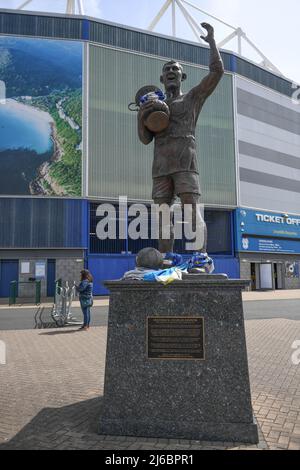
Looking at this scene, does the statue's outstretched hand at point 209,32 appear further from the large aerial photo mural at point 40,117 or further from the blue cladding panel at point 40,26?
the blue cladding panel at point 40,26

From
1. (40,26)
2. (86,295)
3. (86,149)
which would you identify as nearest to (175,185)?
(86,295)

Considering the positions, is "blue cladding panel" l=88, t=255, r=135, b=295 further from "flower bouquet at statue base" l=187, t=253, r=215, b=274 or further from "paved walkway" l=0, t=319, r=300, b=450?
"flower bouquet at statue base" l=187, t=253, r=215, b=274

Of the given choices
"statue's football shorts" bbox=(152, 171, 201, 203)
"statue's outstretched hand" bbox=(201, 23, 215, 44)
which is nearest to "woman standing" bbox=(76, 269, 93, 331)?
"statue's football shorts" bbox=(152, 171, 201, 203)

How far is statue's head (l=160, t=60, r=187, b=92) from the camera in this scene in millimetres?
5605

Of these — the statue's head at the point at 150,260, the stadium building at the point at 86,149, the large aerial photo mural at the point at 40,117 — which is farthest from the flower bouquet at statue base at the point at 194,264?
the large aerial photo mural at the point at 40,117

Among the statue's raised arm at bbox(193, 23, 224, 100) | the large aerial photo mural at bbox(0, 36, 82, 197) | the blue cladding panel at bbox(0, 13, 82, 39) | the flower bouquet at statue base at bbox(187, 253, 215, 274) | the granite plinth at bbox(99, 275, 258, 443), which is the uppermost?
the blue cladding panel at bbox(0, 13, 82, 39)

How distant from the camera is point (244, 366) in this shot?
12.9 feet

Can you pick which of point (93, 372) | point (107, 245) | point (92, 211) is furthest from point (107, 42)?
point (93, 372)

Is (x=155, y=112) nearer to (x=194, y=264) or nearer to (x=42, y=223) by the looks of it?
(x=194, y=264)

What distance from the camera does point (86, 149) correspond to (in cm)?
2847

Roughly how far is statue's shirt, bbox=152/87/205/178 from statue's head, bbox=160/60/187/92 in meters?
0.29

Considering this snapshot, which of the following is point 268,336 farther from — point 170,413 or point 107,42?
point 107,42

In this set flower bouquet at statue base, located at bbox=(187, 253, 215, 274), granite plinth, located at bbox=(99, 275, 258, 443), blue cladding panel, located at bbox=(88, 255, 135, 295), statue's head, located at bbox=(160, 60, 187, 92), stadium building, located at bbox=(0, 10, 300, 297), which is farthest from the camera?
blue cladding panel, located at bbox=(88, 255, 135, 295)

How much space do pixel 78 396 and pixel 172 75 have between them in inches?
180
